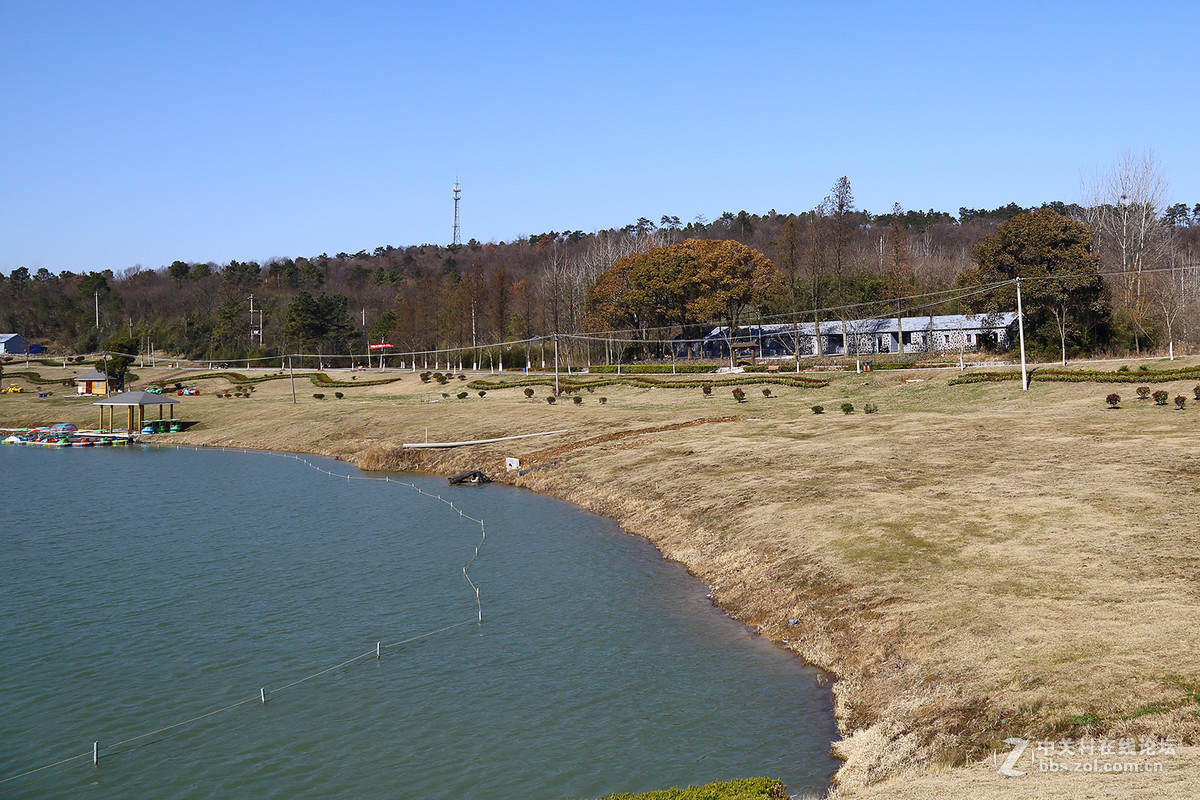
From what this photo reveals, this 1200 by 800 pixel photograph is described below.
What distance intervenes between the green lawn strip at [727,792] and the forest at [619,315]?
60329 mm

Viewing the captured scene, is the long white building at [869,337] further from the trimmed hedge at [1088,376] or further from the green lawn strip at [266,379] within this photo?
the green lawn strip at [266,379]

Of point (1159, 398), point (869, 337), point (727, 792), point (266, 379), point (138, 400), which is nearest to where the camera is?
point (727, 792)

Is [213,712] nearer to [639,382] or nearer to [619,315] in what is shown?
[639,382]

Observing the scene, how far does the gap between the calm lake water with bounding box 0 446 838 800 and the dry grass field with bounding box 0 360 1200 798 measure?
5.04ft

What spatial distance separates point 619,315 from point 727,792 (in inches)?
3893

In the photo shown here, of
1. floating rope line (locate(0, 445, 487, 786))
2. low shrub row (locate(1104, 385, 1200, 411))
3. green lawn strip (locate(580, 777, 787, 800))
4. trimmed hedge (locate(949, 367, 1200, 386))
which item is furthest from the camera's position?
trimmed hedge (locate(949, 367, 1200, 386))

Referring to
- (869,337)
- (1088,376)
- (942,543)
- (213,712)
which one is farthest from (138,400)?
(869,337)

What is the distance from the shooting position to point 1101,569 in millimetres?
21391

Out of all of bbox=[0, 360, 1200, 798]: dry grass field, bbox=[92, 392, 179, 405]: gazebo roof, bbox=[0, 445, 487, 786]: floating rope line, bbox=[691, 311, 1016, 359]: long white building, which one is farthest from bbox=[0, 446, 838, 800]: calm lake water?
bbox=[691, 311, 1016, 359]: long white building

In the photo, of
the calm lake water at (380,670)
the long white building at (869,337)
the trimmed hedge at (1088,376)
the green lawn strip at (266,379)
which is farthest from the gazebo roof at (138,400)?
the trimmed hedge at (1088,376)

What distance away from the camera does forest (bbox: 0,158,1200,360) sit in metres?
77.2

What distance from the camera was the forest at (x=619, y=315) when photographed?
7725 cm

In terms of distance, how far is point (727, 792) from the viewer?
12453 millimetres

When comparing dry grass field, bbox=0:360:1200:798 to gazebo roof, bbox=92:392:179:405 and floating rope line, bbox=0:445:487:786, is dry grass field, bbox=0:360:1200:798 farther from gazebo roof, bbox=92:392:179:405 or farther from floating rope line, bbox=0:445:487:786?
gazebo roof, bbox=92:392:179:405
